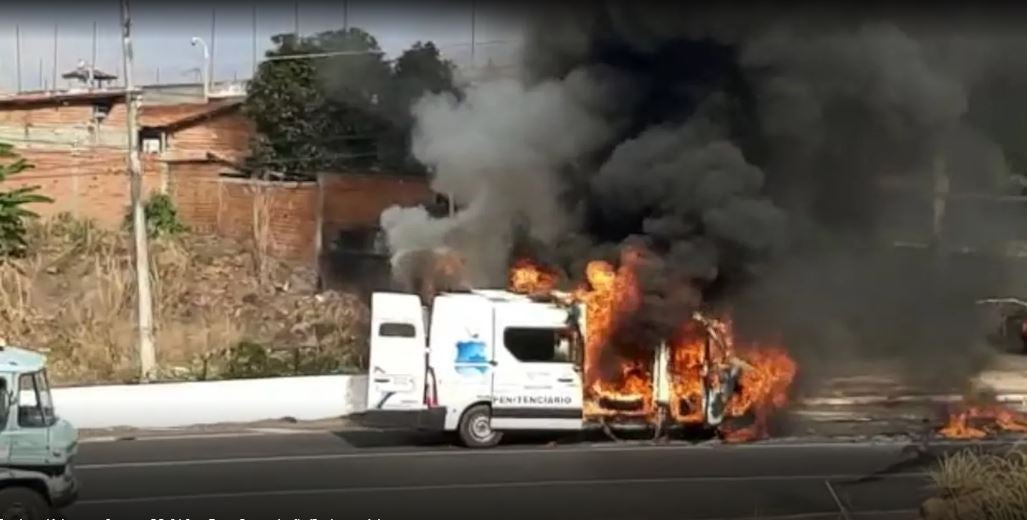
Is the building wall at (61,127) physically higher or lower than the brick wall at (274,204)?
higher

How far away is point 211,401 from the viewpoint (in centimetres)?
1574

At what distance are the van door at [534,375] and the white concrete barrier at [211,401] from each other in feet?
7.69

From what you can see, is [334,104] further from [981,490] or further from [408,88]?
[981,490]

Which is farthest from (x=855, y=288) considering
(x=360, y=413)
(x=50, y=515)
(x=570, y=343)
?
(x=50, y=515)

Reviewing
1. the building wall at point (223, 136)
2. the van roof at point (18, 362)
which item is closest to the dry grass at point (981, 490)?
the van roof at point (18, 362)

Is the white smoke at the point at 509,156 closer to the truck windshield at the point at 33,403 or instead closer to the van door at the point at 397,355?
the van door at the point at 397,355

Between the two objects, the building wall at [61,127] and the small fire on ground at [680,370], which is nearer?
the small fire on ground at [680,370]

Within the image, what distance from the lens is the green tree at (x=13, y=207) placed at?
21.5m

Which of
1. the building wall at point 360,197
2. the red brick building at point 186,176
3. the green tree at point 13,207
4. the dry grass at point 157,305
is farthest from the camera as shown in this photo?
the red brick building at point 186,176

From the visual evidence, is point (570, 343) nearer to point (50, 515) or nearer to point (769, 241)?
point (769, 241)

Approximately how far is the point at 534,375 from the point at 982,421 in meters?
5.24

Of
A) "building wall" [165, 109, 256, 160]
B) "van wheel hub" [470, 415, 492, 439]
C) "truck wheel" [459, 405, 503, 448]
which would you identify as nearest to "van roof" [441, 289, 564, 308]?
"truck wheel" [459, 405, 503, 448]

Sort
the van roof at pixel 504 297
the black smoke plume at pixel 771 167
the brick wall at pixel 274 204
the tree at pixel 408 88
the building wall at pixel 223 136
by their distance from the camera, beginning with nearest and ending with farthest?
the van roof at pixel 504 297
the black smoke plume at pixel 771 167
the tree at pixel 408 88
the brick wall at pixel 274 204
the building wall at pixel 223 136

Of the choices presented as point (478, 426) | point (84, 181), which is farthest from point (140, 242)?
point (478, 426)
